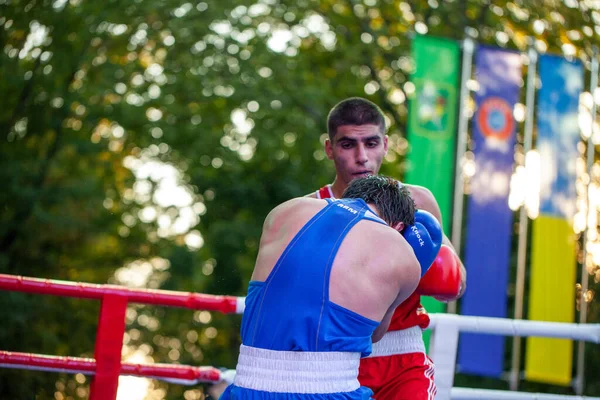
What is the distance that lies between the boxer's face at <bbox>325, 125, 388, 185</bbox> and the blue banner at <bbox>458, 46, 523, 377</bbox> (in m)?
5.49

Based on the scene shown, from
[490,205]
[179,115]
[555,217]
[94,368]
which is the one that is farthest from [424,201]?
[179,115]

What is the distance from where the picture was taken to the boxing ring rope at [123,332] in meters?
3.56

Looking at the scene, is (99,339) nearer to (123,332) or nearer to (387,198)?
(123,332)

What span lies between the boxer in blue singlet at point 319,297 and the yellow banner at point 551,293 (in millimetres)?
6744

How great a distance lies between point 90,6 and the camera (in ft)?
34.6

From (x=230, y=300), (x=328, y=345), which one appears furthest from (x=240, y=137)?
(x=328, y=345)

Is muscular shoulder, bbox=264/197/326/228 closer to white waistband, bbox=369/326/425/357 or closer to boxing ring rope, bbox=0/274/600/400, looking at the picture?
white waistband, bbox=369/326/425/357

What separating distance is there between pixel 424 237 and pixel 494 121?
6.52m

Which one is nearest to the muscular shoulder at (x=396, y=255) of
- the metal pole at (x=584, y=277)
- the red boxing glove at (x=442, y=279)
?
the red boxing glove at (x=442, y=279)

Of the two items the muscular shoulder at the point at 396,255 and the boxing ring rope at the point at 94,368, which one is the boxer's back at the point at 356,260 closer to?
the muscular shoulder at the point at 396,255

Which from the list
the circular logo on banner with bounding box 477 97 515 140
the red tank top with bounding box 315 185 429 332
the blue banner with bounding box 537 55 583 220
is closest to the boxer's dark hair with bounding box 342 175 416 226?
the red tank top with bounding box 315 185 429 332

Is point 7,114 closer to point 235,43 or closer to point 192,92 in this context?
point 192,92

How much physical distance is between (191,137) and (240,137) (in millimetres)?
865

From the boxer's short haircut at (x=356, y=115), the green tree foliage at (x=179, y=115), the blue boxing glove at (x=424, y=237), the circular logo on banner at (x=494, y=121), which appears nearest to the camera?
the blue boxing glove at (x=424, y=237)
